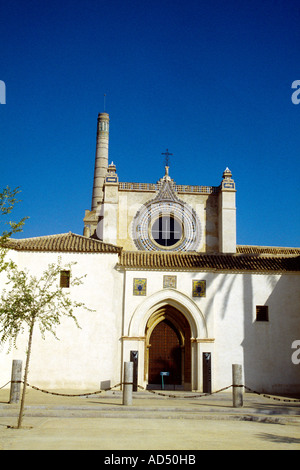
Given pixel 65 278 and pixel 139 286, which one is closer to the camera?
pixel 139 286

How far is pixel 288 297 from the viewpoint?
22.4 m

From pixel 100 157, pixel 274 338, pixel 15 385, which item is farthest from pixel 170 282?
pixel 100 157

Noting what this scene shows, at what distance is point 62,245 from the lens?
22094mm

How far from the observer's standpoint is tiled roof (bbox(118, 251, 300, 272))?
21.9 meters

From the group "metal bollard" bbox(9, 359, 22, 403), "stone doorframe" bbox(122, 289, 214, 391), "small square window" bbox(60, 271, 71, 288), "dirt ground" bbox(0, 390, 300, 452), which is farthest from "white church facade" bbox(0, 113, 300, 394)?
"metal bollard" bbox(9, 359, 22, 403)

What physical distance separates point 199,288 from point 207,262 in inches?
55.7

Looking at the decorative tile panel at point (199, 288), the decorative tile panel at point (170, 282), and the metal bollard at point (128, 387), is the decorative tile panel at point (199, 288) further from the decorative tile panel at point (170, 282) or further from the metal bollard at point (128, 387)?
the metal bollard at point (128, 387)

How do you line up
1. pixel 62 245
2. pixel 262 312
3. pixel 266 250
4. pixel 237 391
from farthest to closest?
pixel 266 250, pixel 262 312, pixel 62 245, pixel 237 391

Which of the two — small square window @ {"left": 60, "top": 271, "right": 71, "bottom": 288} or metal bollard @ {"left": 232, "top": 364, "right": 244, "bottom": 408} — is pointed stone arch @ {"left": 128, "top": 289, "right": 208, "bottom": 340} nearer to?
small square window @ {"left": 60, "top": 271, "right": 71, "bottom": 288}

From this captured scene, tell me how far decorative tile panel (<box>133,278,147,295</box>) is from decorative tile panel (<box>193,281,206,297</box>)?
7.28ft

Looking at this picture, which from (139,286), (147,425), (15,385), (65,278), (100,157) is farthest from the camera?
(100,157)

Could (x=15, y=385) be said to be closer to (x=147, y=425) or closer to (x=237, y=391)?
(x=147, y=425)

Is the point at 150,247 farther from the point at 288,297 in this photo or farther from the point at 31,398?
the point at 31,398
